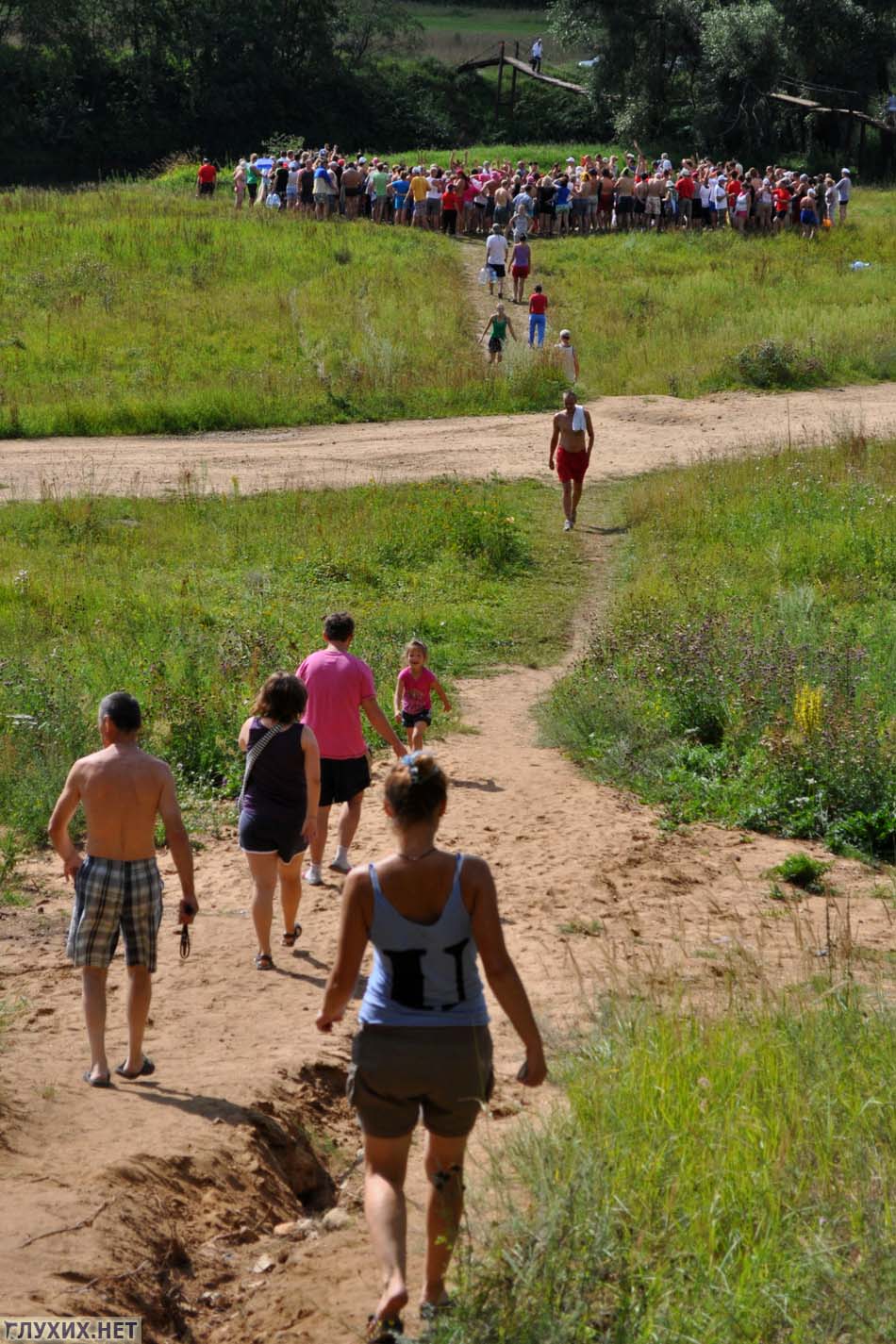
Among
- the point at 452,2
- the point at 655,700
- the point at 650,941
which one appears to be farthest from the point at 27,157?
the point at 650,941

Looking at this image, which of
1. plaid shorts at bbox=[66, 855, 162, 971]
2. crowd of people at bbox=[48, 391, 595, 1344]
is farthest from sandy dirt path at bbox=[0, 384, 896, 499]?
plaid shorts at bbox=[66, 855, 162, 971]

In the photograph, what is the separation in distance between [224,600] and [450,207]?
2296cm

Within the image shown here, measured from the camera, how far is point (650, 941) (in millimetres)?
8344

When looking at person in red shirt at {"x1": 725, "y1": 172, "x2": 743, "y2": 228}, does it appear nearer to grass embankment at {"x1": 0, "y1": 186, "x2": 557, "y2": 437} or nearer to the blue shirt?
grass embankment at {"x1": 0, "y1": 186, "x2": 557, "y2": 437}

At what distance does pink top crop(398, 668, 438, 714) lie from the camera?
10531 millimetres

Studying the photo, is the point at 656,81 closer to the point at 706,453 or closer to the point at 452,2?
the point at 452,2

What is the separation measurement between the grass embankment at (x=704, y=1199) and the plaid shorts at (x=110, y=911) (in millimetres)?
1880

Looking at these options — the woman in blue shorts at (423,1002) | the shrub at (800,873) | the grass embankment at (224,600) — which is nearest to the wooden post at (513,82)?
the grass embankment at (224,600)

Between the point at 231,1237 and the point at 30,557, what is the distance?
38.5ft

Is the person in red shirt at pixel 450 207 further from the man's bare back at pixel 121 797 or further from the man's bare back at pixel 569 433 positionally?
the man's bare back at pixel 121 797

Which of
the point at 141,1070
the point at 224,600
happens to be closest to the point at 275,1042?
the point at 141,1070

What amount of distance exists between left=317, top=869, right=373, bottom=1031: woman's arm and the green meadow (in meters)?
19.4

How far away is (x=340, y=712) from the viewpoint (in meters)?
8.42

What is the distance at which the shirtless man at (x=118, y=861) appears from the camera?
628 centimetres
